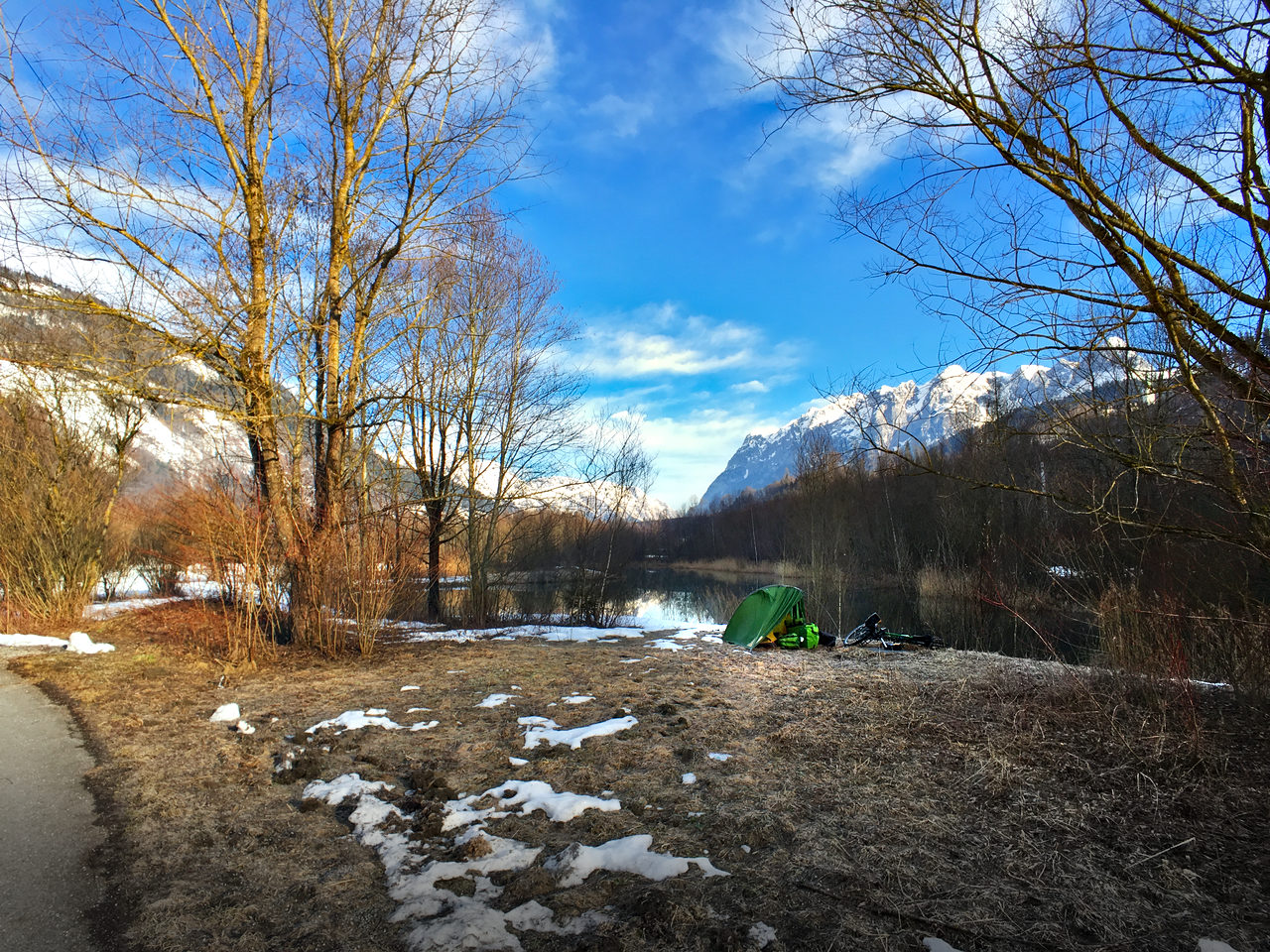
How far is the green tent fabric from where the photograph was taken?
29.8ft

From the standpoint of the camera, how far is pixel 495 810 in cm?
309

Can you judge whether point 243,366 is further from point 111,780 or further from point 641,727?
point 641,727

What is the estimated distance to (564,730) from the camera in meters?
4.35

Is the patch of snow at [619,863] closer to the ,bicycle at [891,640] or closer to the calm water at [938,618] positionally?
the ,bicycle at [891,640]

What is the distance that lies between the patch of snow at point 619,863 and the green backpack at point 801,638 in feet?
21.9

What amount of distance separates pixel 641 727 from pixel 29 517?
991 cm

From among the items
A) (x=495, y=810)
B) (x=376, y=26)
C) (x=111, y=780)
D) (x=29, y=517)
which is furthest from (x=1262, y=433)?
(x=29, y=517)

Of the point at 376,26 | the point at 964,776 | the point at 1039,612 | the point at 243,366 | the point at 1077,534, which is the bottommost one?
the point at 1039,612

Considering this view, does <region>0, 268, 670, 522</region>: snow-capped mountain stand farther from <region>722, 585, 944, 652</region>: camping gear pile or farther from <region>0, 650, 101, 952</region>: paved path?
<region>722, 585, 944, 652</region>: camping gear pile

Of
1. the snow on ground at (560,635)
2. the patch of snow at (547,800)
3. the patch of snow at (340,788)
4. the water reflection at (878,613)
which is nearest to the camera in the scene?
the patch of snow at (547,800)

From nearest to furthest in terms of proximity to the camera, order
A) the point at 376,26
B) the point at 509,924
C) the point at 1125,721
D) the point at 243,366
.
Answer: the point at 509,924
the point at 1125,721
the point at 243,366
the point at 376,26

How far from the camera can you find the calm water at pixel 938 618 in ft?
37.9

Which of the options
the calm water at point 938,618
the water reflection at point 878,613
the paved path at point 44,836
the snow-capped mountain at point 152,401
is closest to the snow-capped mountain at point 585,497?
the snow-capped mountain at point 152,401

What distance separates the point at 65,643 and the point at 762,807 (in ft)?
30.3
